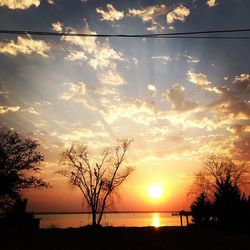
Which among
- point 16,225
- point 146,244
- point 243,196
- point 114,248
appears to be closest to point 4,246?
point 114,248

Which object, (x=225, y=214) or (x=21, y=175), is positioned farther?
(x=225, y=214)

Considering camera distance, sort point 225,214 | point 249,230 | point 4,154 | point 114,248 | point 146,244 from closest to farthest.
→ point 114,248, point 146,244, point 249,230, point 4,154, point 225,214

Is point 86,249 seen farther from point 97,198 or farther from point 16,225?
point 97,198

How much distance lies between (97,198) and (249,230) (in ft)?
86.5

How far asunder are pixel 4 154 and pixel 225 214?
29159mm

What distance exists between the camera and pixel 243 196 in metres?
42.5

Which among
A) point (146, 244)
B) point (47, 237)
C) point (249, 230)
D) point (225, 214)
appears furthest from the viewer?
point (225, 214)

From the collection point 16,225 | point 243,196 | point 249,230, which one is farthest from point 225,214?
point 16,225

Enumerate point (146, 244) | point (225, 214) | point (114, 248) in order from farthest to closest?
point (225, 214) → point (146, 244) → point (114, 248)

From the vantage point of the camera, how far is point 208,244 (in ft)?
72.8

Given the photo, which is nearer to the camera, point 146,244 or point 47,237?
point 146,244

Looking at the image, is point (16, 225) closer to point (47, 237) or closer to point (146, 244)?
point (47, 237)

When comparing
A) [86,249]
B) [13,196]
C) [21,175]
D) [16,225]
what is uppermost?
[21,175]

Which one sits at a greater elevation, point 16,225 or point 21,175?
point 21,175
